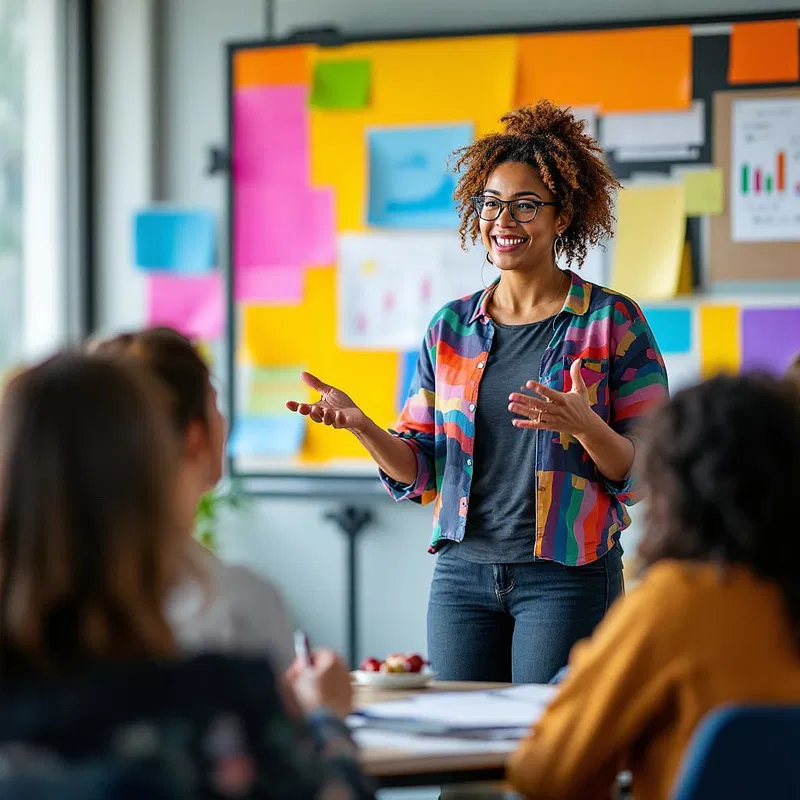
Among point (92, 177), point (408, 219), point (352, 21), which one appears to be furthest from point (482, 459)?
point (92, 177)

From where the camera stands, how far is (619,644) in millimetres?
1304

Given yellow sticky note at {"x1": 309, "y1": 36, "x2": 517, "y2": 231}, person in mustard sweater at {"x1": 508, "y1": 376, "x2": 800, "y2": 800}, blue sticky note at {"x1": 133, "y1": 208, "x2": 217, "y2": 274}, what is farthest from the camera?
blue sticky note at {"x1": 133, "y1": 208, "x2": 217, "y2": 274}

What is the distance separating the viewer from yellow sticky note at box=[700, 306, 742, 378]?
3455 mm

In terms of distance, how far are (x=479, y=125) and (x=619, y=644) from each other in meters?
2.56

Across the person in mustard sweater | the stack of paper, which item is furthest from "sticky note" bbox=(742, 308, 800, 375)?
the person in mustard sweater

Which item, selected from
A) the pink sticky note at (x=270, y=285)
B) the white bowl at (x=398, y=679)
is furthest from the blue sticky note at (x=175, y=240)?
the white bowl at (x=398, y=679)

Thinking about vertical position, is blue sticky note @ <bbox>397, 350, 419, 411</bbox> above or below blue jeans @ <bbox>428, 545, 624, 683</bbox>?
above

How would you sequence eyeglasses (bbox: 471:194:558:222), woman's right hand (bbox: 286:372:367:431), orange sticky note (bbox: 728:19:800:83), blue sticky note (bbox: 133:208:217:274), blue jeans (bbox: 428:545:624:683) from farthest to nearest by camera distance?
blue sticky note (bbox: 133:208:217:274), orange sticky note (bbox: 728:19:800:83), eyeglasses (bbox: 471:194:558:222), woman's right hand (bbox: 286:372:367:431), blue jeans (bbox: 428:545:624:683)

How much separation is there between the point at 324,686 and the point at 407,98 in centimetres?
254

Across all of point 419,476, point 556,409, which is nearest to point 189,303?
point 419,476

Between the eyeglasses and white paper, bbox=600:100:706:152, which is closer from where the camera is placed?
the eyeglasses

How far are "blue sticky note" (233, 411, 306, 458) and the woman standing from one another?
4.36 feet

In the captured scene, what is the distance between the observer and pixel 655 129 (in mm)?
3502

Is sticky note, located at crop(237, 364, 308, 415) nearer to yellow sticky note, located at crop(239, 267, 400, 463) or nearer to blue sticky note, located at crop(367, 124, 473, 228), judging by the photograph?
yellow sticky note, located at crop(239, 267, 400, 463)
